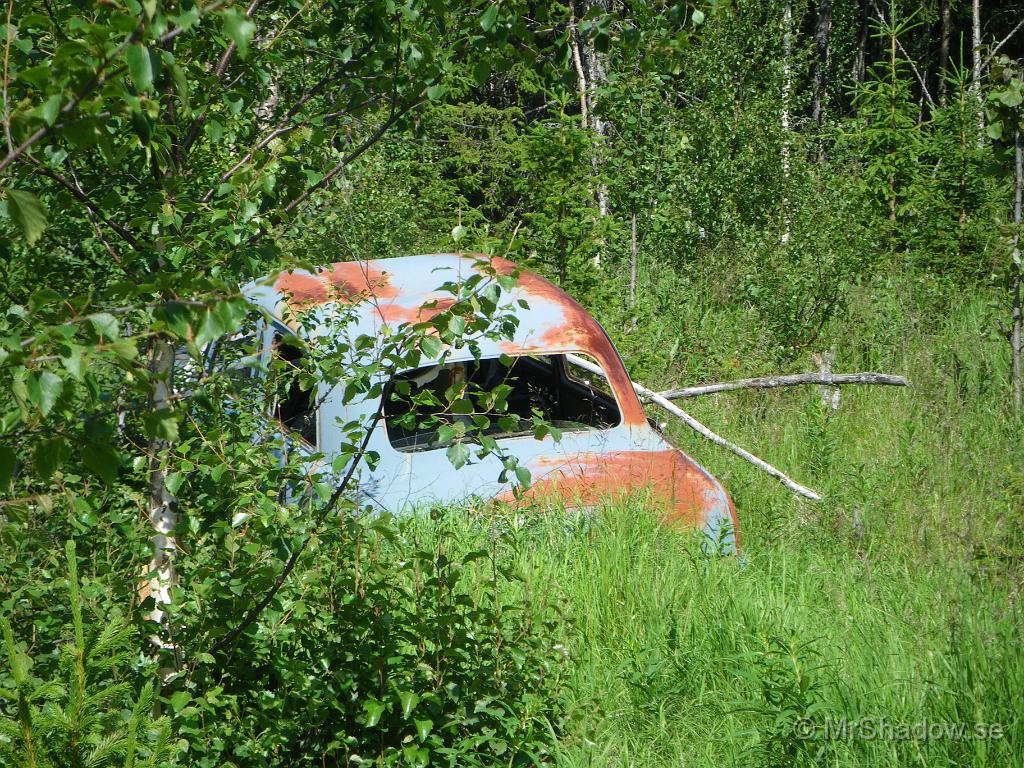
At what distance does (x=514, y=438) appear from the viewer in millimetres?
5168

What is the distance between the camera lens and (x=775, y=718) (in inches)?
131

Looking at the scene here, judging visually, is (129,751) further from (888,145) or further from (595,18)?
(888,145)

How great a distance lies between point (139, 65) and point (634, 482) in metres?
3.56

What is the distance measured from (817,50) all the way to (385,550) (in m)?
19.1

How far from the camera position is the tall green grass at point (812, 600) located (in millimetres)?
3307

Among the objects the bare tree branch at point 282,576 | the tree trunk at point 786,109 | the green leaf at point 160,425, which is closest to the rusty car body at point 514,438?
the bare tree branch at point 282,576

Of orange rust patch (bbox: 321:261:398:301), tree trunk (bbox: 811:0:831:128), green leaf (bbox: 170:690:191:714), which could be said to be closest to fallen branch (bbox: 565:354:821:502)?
orange rust patch (bbox: 321:261:398:301)

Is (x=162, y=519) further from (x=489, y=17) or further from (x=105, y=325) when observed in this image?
(x=489, y=17)

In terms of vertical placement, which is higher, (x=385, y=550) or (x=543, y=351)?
(x=543, y=351)

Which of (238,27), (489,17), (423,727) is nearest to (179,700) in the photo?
(423,727)

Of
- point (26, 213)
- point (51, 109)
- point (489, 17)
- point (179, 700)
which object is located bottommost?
point (179, 700)

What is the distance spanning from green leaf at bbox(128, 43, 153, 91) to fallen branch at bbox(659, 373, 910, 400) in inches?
211

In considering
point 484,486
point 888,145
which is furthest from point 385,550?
point 888,145

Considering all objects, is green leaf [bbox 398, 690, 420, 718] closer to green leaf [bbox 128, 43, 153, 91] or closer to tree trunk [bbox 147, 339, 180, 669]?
tree trunk [bbox 147, 339, 180, 669]
